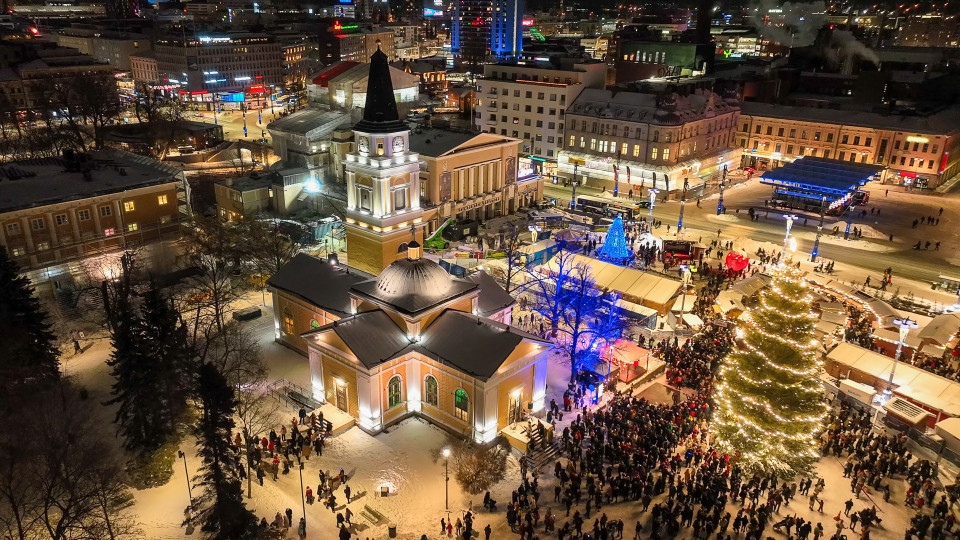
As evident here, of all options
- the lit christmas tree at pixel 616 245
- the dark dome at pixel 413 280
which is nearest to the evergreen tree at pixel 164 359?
the dark dome at pixel 413 280

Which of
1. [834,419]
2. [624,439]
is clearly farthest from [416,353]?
[834,419]

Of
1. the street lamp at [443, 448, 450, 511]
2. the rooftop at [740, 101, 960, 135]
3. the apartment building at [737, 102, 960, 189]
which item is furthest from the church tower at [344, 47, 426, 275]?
the rooftop at [740, 101, 960, 135]

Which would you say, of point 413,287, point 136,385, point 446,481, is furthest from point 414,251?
point 136,385

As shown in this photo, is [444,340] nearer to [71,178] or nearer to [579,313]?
[579,313]

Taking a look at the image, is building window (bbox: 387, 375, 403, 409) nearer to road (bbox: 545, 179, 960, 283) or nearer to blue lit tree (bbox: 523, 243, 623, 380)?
blue lit tree (bbox: 523, 243, 623, 380)

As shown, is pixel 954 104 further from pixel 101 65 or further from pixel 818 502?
pixel 101 65

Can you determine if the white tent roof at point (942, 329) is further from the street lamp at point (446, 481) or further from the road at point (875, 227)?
the street lamp at point (446, 481)
